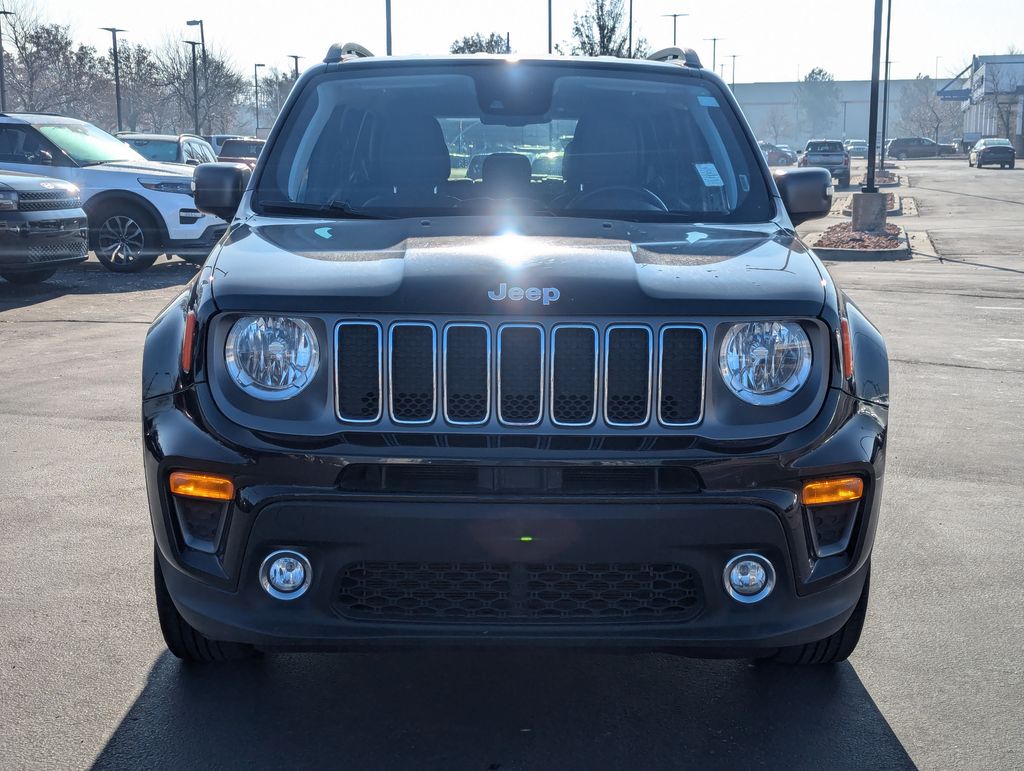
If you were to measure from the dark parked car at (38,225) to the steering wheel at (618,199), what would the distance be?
9.90 metres

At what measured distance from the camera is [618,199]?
4.02 metres

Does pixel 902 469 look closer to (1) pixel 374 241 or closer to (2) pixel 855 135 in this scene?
(1) pixel 374 241

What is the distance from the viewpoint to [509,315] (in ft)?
9.29

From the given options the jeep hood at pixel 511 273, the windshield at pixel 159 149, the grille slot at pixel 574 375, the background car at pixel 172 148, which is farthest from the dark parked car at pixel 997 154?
the grille slot at pixel 574 375

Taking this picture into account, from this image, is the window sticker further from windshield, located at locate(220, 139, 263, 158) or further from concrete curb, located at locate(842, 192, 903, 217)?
concrete curb, located at locate(842, 192, 903, 217)

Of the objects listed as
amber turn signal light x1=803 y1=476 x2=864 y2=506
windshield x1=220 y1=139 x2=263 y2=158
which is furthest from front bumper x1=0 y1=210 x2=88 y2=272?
windshield x1=220 y1=139 x2=263 y2=158

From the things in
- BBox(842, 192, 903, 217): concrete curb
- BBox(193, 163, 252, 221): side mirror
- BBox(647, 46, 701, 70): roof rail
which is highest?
BBox(647, 46, 701, 70): roof rail

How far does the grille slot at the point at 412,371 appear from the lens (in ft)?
9.32

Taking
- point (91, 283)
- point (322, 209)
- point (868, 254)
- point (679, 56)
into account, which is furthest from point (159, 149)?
point (322, 209)

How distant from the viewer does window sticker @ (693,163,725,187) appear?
165 inches

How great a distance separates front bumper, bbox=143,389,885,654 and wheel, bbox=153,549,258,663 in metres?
0.34

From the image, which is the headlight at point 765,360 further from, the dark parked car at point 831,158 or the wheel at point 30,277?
the dark parked car at point 831,158

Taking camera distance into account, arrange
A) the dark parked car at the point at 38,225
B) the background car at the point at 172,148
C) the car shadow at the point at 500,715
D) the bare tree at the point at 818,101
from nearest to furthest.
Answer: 1. the car shadow at the point at 500,715
2. the dark parked car at the point at 38,225
3. the background car at the point at 172,148
4. the bare tree at the point at 818,101

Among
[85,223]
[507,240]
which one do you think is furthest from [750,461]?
[85,223]
